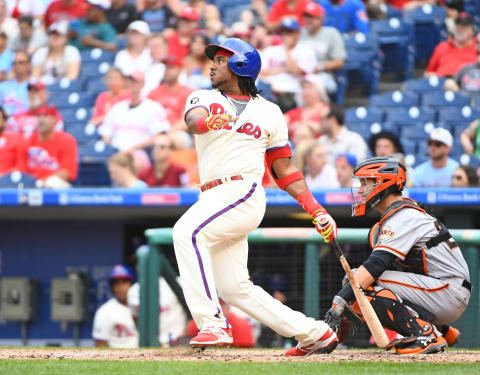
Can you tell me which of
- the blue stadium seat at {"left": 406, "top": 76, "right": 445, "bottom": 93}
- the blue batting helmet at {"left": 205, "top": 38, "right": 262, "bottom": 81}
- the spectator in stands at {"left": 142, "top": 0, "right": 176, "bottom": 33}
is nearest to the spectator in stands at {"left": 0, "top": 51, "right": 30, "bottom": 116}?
the spectator in stands at {"left": 142, "top": 0, "right": 176, "bottom": 33}

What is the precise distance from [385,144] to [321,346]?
365 centimetres

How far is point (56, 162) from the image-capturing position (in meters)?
8.58

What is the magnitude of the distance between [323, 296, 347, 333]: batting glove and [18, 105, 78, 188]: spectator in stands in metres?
4.38

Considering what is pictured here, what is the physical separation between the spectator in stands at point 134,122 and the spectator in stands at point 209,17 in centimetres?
131

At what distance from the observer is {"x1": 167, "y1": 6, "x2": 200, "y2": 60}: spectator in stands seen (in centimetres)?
1012

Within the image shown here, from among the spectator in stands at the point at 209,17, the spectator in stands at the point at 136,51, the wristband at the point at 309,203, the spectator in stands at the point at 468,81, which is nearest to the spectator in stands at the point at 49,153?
the spectator in stands at the point at 136,51

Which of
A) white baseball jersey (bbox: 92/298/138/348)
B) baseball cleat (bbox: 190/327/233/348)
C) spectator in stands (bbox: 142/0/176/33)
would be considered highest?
spectator in stands (bbox: 142/0/176/33)

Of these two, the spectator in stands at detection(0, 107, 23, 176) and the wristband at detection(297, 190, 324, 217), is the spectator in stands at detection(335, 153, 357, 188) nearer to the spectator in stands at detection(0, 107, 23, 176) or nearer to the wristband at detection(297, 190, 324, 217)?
the wristband at detection(297, 190, 324, 217)

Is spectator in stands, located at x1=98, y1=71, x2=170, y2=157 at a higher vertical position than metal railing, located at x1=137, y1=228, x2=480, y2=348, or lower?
higher

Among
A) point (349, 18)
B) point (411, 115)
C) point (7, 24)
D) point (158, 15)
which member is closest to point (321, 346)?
point (411, 115)

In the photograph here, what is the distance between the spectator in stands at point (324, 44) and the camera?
9.32 metres

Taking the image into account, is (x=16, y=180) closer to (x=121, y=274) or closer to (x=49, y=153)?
(x=49, y=153)

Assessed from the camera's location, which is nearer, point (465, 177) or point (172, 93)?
point (465, 177)

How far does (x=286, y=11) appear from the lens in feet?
33.2
